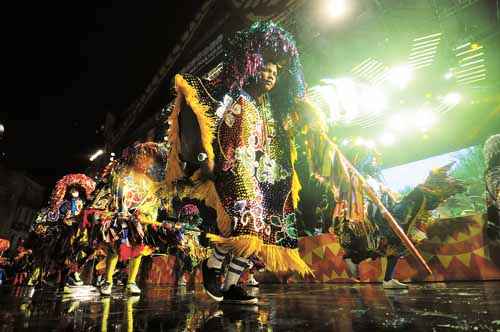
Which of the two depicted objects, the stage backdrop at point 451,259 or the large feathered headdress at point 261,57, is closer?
the large feathered headdress at point 261,57

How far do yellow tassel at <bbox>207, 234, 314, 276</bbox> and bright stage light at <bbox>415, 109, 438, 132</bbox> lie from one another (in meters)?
6.27

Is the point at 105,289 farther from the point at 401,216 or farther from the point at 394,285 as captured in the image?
the point at 401,216

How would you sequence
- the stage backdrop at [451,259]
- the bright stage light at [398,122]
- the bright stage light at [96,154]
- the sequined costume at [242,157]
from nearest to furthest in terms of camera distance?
the sequined costume at [242,157] → the stage backdrop at [451,259] → the bright stage light at [398,122] → the bright stage light at [96,154]

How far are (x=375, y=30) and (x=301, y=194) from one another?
10.8 feet

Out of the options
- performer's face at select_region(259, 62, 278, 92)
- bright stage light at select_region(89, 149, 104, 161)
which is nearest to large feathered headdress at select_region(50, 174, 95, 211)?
performer's face at select_region(259, 62, 278, 92)

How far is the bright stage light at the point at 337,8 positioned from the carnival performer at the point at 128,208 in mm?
3703

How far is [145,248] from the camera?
170 inches

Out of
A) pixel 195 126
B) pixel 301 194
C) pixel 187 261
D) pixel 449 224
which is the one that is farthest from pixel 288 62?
pixel 187 261

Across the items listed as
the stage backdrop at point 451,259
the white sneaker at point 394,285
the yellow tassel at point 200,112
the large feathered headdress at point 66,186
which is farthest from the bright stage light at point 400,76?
the large feathered headdress at point 66,186

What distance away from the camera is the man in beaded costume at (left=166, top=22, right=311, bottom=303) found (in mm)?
2135

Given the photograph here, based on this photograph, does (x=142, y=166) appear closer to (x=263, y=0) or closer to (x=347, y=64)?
(x=263, y=0)

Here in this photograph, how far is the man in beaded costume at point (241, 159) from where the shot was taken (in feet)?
7.00

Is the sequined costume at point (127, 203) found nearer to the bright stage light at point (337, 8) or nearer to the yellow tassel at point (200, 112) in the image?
the yellow tassel at point (200, 112)

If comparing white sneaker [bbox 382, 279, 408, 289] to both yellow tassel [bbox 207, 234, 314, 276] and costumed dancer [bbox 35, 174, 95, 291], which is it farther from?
costumed dancer [bbox 35, 174, 95, 291]
